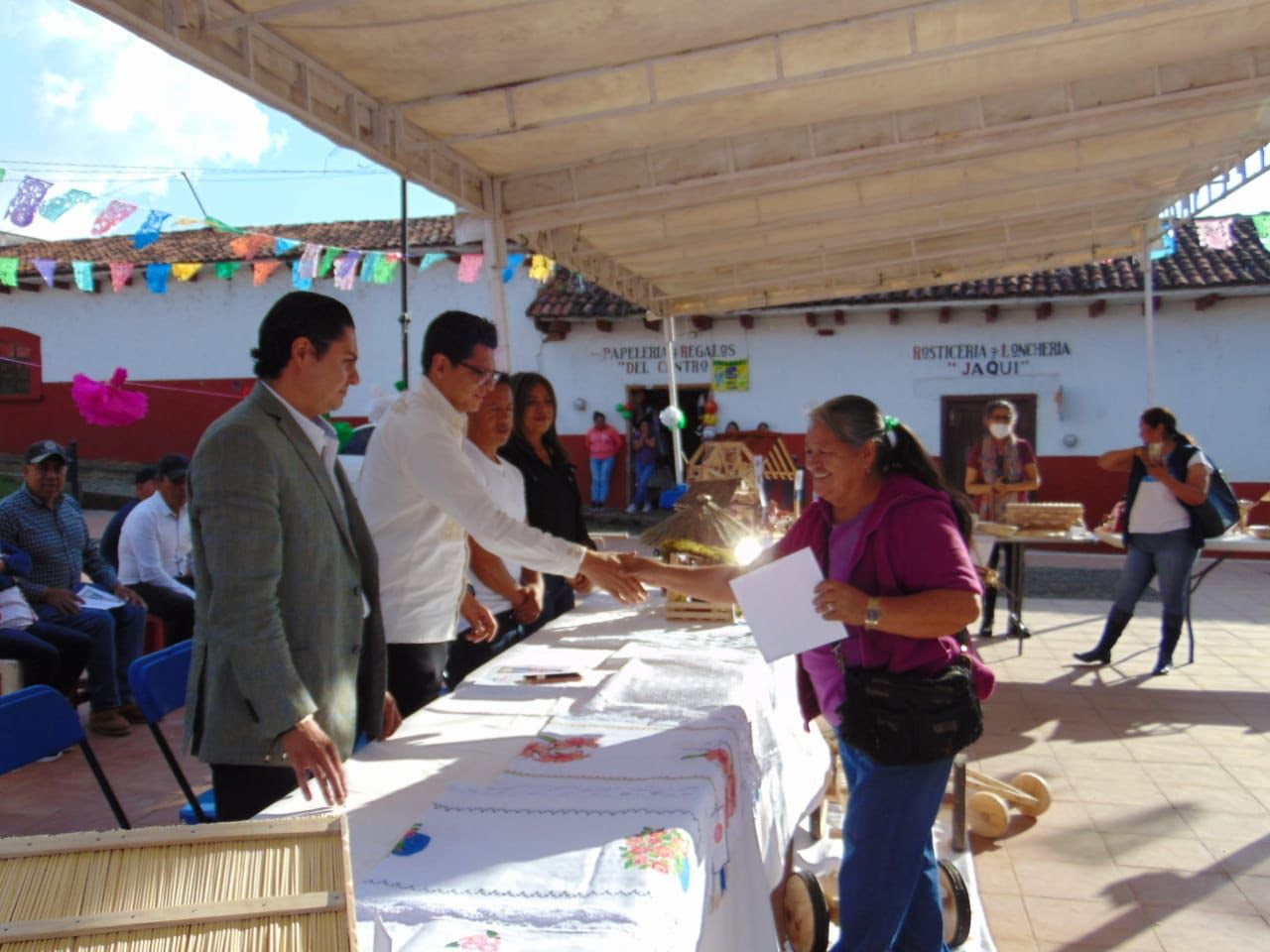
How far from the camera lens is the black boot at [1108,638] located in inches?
252

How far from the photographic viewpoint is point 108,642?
521 cm

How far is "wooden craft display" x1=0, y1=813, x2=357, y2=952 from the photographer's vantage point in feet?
3.13

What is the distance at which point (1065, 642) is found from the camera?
719 cm

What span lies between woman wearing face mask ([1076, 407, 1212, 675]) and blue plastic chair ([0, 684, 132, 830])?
5.73 m

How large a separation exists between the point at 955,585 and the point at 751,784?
26.7 inches

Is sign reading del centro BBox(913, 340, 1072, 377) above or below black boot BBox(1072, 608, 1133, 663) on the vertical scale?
above

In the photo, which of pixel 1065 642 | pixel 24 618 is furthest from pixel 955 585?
pixel 1065 642

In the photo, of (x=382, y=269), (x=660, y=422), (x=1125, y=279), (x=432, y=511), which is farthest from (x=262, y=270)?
(x=432, y=511)

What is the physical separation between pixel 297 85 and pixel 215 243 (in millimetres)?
18014

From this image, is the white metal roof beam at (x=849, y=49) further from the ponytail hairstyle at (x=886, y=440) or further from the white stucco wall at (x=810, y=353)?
the white stucco wall at (x=810, y=353)

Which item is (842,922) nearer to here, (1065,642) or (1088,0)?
(1088,0)

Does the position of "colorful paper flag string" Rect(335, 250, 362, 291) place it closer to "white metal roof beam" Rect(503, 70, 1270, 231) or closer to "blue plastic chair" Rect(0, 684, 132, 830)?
"white metal roof beam" Rect(503, 70, 1270, 231)

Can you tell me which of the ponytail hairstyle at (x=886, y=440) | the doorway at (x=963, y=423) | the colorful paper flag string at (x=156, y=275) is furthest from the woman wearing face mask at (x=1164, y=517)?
the colorful paper flag string at (x=156, y=275)

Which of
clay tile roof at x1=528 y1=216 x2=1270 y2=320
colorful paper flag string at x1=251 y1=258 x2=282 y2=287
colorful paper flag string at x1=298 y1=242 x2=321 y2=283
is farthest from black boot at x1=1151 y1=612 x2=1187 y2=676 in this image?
colorful paper flag string at x1=251 y1=258 x2=282 y2=287
